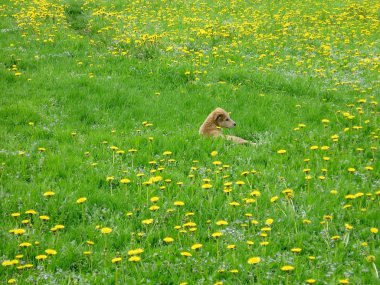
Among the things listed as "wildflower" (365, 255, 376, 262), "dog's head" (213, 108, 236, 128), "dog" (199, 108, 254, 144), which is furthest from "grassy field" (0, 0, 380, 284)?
"dog's head" (213, 108, 236, 128)

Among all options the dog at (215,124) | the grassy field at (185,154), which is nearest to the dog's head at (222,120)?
the dog at (215,124)

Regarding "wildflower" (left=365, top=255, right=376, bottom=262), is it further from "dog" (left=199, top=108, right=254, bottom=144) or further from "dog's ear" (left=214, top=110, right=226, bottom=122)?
"dog's ear" (left=214, top=110, right=226, bottom=122)

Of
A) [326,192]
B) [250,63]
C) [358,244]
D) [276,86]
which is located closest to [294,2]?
[250,63]

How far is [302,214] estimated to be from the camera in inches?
214

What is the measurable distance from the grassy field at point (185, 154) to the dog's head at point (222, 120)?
16.1 inches

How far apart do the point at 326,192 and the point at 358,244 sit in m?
1.22

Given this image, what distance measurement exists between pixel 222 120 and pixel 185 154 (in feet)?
4.44

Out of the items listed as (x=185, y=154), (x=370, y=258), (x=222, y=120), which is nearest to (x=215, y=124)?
(x=222, y=120)

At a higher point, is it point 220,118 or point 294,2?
point 294,2

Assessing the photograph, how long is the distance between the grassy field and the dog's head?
408 millimetres

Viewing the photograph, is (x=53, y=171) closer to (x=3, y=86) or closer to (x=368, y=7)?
(x=3, y=86)

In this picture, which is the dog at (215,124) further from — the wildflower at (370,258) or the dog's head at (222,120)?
the wildflower at (370,258)

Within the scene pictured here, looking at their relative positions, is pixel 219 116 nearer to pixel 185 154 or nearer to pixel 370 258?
pixel 185 154

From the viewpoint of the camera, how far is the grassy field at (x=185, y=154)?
15.2 ft
